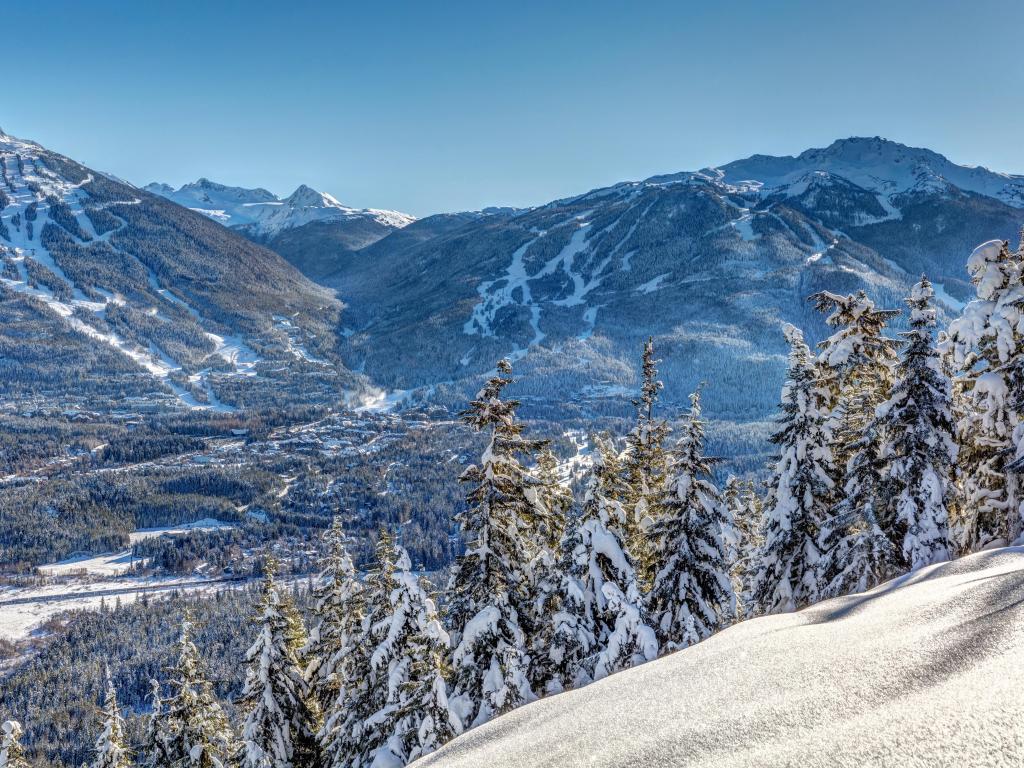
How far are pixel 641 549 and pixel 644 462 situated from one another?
3135 millimetres

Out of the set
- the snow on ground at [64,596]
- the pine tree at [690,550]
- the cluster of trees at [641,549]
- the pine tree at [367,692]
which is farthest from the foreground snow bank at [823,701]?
the snow on ground at [64,596]

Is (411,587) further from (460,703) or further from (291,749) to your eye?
(291,749)

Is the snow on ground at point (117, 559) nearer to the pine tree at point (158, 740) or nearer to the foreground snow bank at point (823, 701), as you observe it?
the pine tree at point (158, 740)

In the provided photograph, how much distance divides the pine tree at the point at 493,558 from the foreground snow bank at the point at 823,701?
756 cm

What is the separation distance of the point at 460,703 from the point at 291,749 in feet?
33.3

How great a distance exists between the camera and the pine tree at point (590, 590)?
1459cm

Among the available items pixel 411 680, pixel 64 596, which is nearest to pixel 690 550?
pixel 411 680

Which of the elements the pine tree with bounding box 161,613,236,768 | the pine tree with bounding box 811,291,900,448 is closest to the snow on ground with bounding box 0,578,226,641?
the pine tree with bounding box 161,613,236,768

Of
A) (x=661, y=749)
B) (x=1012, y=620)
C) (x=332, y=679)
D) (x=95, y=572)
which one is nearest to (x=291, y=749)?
(x=332, y=679)

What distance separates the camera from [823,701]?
473 cm

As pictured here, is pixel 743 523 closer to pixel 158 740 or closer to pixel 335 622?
pixel 335 622

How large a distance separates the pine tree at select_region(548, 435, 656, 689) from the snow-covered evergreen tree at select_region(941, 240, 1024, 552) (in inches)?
318

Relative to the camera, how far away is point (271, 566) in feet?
65.8

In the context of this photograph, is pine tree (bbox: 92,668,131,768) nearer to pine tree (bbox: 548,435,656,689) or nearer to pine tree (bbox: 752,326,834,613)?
pine tree (bbox: 548,435,656,689)
